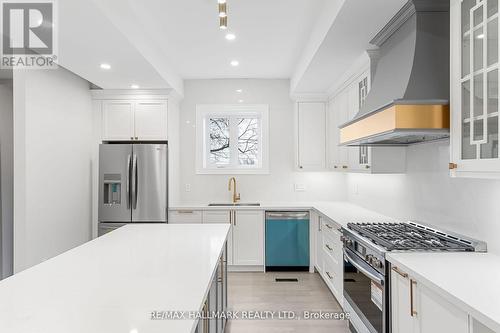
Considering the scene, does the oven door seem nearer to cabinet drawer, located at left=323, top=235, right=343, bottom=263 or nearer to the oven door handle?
the oven door handle

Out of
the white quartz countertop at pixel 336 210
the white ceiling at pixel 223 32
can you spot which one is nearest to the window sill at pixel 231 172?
the white quartz countertop at pixel 336 210

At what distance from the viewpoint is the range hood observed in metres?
1.85

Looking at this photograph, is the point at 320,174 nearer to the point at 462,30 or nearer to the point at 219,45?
the point at 219,45

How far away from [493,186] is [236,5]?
228 centimetres

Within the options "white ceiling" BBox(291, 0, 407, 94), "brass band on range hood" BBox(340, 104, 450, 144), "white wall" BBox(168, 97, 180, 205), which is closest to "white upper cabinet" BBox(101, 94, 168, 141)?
"white wall" BBox(168, 97, 180, 205)

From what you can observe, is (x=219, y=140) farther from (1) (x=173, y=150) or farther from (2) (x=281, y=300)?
(2) (x=281, y=300)

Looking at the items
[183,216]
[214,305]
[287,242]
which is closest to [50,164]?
[183,216]

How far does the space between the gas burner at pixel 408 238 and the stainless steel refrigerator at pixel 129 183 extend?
2.57 metres

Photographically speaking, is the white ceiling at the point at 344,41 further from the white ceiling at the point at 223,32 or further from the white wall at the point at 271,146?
the white wall at the point at 271,146

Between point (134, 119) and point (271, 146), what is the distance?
2.01m

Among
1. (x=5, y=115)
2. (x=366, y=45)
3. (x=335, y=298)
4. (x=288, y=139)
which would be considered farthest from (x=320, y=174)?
(x=5, y=115)

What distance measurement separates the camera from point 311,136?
4.60 meters

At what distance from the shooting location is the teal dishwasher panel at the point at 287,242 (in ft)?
14.0

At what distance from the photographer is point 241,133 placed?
5.08 meters
